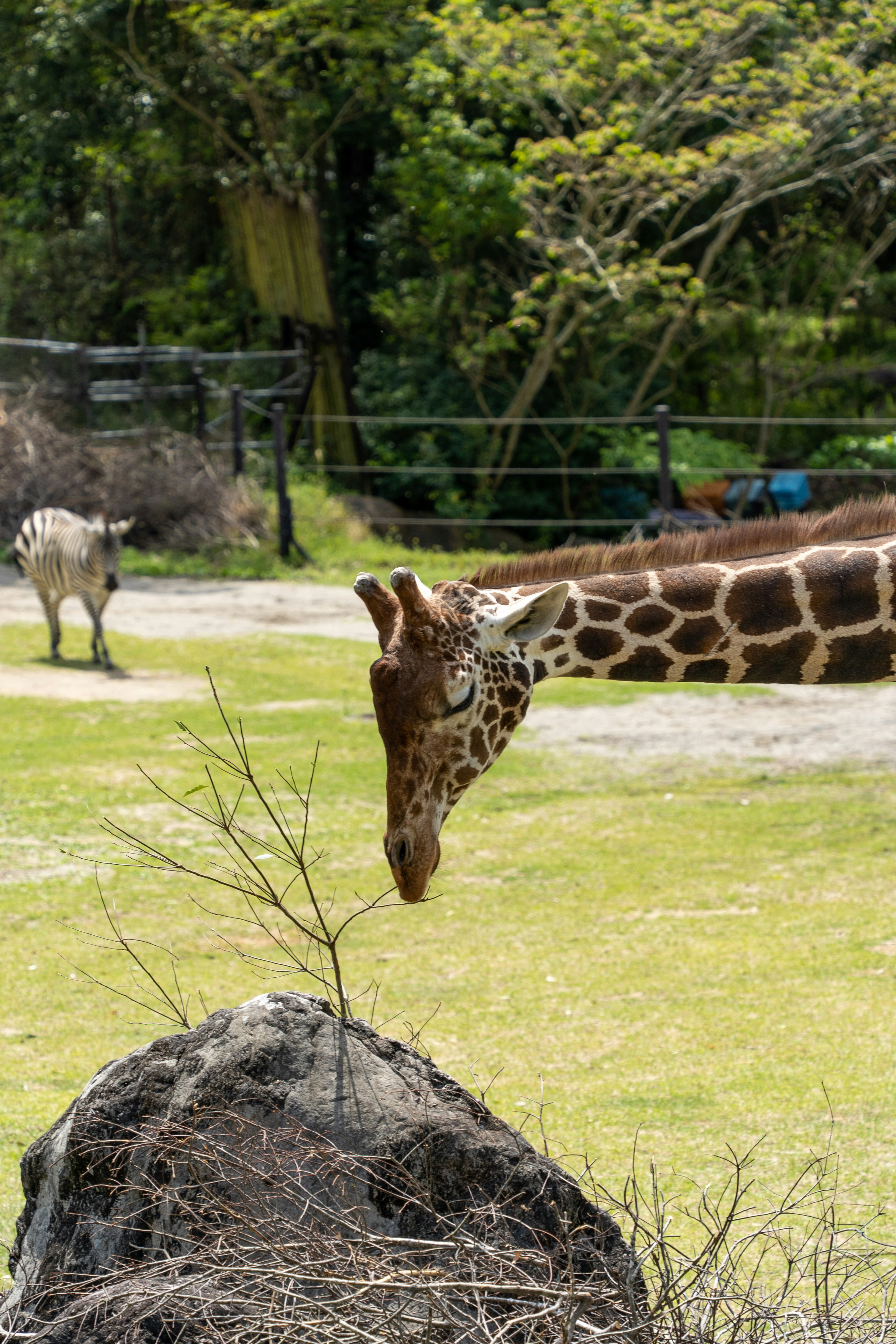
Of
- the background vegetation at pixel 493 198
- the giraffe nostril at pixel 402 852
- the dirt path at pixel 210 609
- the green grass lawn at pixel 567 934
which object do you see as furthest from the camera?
the background vegetation at pixel 493 198

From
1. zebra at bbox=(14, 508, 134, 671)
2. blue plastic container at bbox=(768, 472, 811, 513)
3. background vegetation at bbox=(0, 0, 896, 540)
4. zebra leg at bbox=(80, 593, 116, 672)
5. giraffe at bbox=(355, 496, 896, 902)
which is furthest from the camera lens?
blue plastic container at bbox=(768, 472, 811, 513)

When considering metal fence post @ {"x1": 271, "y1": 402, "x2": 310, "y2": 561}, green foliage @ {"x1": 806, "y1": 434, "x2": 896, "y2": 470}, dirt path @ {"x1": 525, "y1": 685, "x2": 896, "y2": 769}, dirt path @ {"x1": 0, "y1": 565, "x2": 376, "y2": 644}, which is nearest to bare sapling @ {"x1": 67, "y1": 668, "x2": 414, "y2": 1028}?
dirt path @ {"x1": 525, "y1": 685, "x2": 896, "y2": 769}

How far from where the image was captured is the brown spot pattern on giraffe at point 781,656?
3.57 metres

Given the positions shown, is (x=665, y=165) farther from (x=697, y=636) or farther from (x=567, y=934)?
(x=697, y=636)

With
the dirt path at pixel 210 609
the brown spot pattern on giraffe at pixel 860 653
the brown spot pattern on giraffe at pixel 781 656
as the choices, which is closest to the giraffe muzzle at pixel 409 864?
the brown spot pattern on giraffe at pixel 781 656

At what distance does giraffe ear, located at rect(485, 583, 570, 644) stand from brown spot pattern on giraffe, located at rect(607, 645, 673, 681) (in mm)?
378

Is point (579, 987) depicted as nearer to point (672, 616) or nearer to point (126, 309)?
point (672, 616)

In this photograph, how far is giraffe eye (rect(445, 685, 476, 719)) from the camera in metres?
3.13

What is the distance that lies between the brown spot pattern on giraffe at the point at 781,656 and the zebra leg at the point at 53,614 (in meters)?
9.34

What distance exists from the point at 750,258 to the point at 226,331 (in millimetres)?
8316

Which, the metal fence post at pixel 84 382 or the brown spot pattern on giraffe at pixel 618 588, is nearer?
the brown spot pattern on giraffe at pixel 618 588

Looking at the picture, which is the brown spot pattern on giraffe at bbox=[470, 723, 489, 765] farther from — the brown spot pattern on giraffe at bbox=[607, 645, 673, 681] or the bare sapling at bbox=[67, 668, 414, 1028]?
the bare sapling at bbox=[67, 668, 414, 1028]

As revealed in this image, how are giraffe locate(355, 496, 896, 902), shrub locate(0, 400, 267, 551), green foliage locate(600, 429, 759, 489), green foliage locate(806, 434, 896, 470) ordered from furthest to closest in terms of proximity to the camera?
green foliage locate(806, 434, 896, 470)
green foliage locate(600, 429, 759, 489)
shrub locate(0, 400, 267, 551)
giraffe locate(355, 496, 896, 902)

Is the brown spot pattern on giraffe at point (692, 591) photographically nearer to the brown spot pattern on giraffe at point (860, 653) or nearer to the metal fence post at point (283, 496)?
the brown spot pattern on giraffe at point (860, 653)
